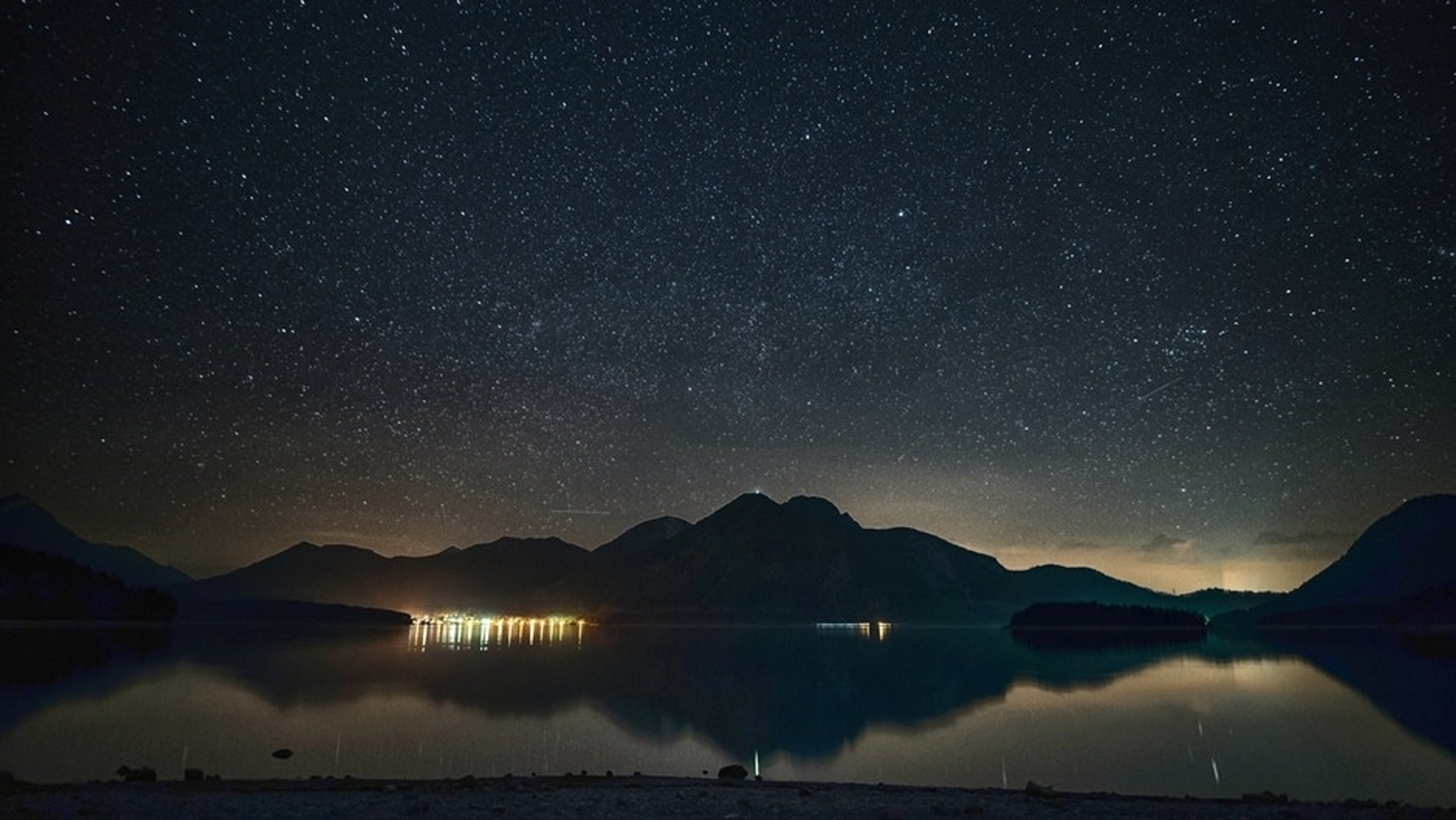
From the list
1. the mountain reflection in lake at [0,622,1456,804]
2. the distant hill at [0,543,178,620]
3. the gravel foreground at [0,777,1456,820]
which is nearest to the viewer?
the gravel foreground at [0,777,1456,820]

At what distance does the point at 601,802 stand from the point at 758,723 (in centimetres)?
2447

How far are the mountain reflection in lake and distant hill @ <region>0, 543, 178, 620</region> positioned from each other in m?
102

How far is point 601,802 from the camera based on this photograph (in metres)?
18.7

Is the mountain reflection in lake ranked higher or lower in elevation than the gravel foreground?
lower

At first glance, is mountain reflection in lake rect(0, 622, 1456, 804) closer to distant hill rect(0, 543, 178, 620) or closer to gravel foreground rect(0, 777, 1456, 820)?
gravel foreground rect(0, 777, 1456, 820)

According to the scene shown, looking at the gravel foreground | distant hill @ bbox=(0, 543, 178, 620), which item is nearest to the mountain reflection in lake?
the gravel foreground

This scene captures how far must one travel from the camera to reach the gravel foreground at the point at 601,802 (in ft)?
55.7

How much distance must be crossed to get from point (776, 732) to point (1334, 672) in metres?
70.1

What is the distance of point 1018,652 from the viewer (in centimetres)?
13400

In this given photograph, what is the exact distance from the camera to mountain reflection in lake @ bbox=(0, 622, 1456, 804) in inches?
1091

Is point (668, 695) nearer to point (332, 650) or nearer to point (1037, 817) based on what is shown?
point (1037, 817)

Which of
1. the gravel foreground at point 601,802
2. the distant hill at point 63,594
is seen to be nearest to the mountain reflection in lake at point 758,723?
the gravel foreground at point 601,802

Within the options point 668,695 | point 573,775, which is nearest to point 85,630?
point 668,695

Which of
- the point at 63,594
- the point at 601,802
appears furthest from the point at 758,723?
the point at 63,594
